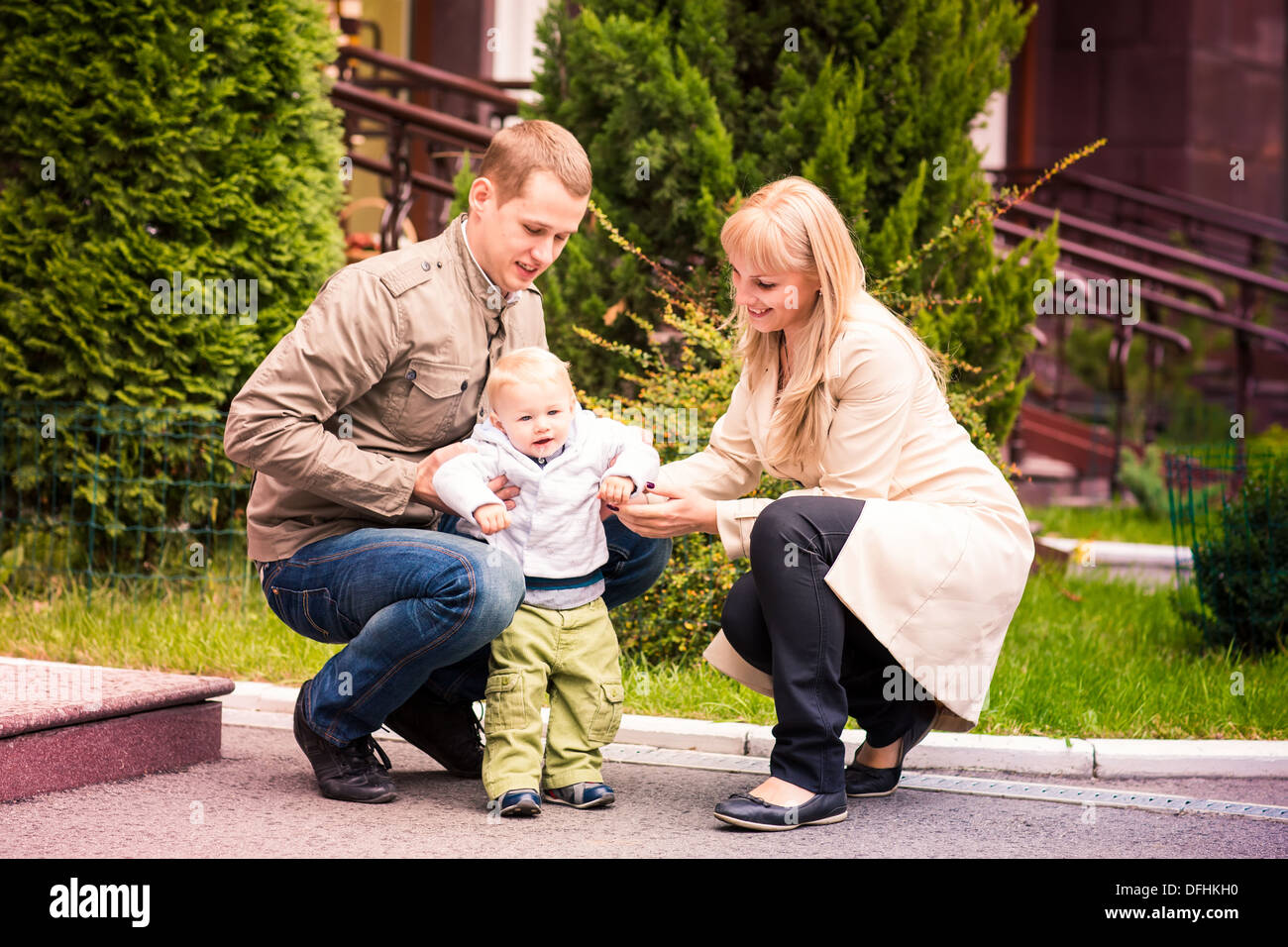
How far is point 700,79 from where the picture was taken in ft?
19.3

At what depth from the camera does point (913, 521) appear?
3.35 m

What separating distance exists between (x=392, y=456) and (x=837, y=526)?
108 centimetres

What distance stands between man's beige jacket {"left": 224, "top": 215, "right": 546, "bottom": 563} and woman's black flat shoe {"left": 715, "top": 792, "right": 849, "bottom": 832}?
1008mm

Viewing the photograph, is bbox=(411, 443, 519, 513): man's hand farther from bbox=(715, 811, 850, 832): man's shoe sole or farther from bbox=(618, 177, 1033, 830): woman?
bbox=(715, 811, 850, 832): man's shoe sole

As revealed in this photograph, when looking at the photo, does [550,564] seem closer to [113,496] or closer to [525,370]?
[525,370]

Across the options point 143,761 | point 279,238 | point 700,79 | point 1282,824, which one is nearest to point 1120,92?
point 700,79

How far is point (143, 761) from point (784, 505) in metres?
1.78

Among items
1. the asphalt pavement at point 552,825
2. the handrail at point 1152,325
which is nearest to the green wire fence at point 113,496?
the asphalt pavement at point 552,825

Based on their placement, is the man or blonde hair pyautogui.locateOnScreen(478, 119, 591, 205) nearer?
the man

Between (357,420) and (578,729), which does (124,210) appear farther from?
(578,729)
